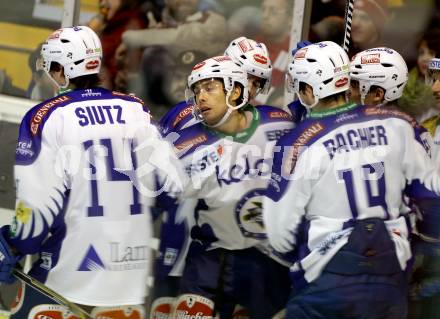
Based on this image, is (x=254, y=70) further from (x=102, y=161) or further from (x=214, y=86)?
(x=102, y=161)

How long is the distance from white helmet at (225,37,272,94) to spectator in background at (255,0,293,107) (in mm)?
993

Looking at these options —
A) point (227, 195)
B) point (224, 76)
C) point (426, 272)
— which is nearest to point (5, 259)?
point (227, 195)

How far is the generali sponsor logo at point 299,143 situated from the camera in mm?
4328

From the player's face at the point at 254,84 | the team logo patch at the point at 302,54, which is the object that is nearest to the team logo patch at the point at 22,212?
the team logo patch at the point at 302,54

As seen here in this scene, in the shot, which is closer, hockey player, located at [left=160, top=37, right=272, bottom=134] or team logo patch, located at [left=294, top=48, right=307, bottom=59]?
team logo patch, located at [left=294, top=48, right=307, bottom=59]

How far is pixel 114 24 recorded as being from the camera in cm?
694

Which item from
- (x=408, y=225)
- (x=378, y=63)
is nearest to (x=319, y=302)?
(x=408, y=225)

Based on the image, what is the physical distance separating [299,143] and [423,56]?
206cm

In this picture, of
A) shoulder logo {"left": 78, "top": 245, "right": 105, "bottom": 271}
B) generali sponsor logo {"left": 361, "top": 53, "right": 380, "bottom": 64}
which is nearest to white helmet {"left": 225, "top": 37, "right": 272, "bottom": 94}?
generali sponsor logo {"left": 361, "top": 53, "right": 380, "bottom": 64}

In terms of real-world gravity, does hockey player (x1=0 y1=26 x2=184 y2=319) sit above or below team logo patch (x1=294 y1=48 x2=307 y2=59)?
below

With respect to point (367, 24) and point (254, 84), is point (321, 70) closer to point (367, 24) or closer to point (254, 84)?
point (254, 84)

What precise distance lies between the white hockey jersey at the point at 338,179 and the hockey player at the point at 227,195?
32cm

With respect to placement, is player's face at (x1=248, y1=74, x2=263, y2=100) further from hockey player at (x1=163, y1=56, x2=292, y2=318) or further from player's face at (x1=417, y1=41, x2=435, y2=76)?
player's face at (x1=417, y1=41, x2=435, y2=76)

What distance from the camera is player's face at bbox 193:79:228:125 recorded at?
15.5 ft
